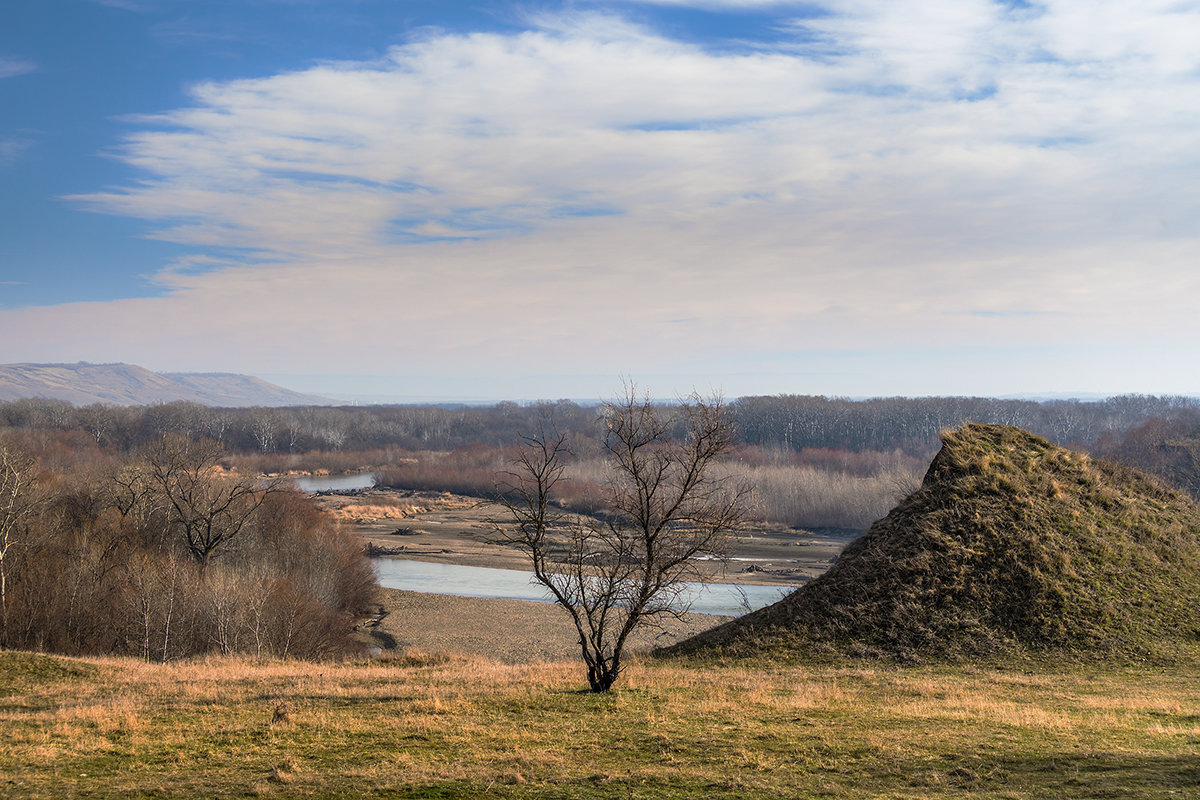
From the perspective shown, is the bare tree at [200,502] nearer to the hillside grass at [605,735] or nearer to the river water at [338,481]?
the hillside grass at [605,735]

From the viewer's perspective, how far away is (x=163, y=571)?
1683 inches

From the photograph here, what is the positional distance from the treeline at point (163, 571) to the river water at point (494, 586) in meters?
9.30

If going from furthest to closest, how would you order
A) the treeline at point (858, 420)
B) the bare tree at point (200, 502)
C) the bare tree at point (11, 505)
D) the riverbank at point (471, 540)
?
the treeline at point (858, 420), the riverbank at point (471, 540), the bare tree at point (200, 502), the bare tree at point (11, 505)

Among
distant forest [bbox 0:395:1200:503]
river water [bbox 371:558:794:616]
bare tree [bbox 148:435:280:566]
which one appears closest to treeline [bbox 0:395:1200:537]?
distant forest [bbox 0:395:1200:503]

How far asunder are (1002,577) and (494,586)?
155 ft

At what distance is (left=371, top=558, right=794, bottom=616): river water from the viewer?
5584 cm

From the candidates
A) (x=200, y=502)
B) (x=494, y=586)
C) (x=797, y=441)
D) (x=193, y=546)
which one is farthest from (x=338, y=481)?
(x=193, y=546)

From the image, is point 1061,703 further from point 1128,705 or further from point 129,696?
point 129,696

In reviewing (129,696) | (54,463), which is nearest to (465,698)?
(129,696)

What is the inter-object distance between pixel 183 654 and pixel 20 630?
24.7 feet

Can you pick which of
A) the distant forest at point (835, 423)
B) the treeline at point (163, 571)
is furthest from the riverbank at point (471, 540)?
the distant forest at point (835, 423)

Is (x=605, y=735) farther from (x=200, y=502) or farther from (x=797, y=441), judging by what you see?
(x=797, y=441)

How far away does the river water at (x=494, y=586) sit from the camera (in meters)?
55.8

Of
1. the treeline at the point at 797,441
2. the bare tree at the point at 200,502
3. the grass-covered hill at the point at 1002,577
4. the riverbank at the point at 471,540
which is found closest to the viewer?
the grass-covered hill at the point at 1002,577
